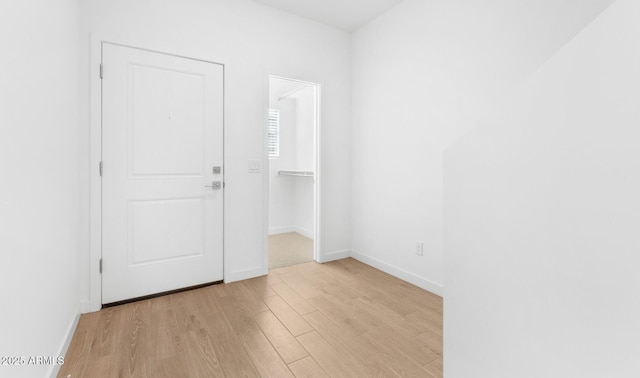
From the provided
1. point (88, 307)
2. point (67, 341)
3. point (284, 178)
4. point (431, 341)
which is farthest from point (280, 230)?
point (431, 341)

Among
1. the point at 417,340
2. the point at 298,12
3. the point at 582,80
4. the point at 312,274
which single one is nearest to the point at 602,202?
the point at 582,80

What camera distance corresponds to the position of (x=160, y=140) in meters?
2.44

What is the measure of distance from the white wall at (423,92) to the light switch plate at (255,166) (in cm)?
121

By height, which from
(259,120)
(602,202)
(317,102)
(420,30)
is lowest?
(602,202)

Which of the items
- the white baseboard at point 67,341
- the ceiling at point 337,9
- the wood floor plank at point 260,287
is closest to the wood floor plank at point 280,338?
the wood floor plank at point 260,287

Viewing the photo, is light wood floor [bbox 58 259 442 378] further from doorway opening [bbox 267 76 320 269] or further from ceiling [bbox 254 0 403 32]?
ceiling [bbox 254 0 403 32]

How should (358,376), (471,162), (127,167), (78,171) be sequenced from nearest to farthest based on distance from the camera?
1. (471,162)
2. (358,376)
3. (78,171)
4. (127,167)

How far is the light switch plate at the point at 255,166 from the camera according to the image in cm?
285

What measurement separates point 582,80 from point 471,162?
37 centimetres

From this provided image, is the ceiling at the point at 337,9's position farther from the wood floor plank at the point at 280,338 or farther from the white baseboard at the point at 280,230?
the white baseboard at the point at 280,230

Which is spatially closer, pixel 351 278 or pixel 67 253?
pixel 67 253

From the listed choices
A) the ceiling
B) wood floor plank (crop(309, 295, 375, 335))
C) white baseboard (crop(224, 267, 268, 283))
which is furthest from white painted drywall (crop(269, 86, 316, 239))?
wood floor plank (crop(309, 295, 375, 335))

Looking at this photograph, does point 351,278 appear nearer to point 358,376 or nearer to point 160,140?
point 358,376

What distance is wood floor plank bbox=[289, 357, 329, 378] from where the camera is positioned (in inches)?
59.4
